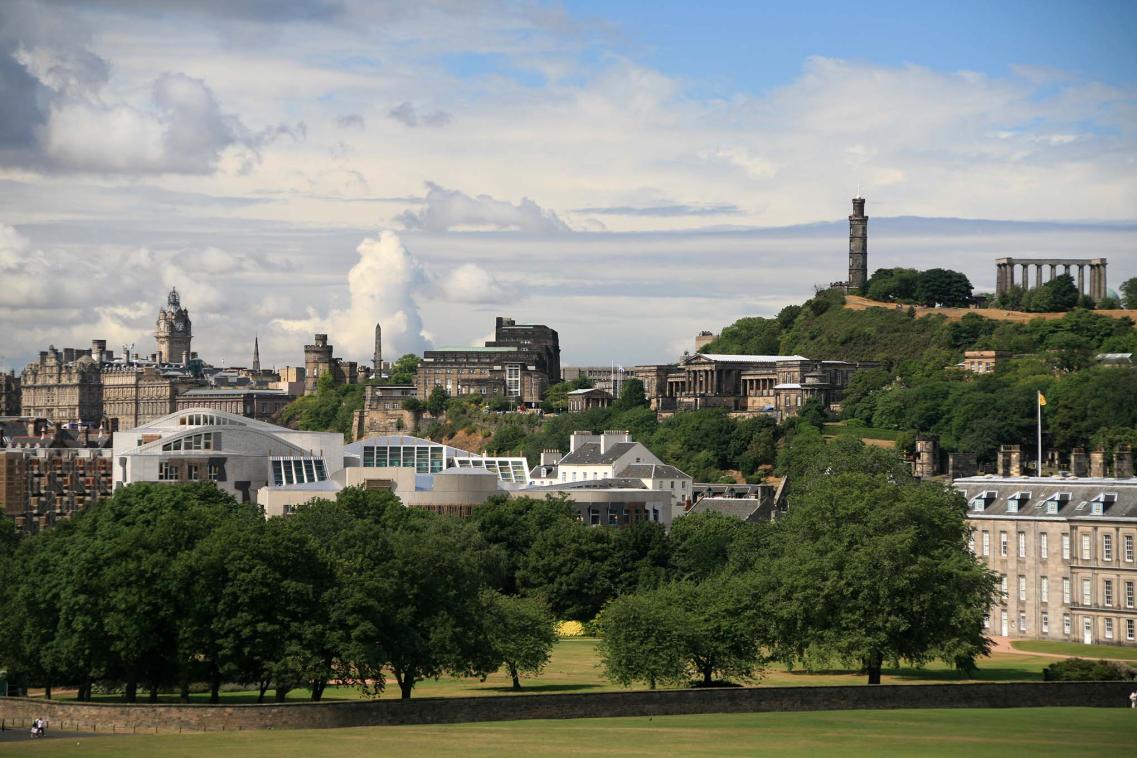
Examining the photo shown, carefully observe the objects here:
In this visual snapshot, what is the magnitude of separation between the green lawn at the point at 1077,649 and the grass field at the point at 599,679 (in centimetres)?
247

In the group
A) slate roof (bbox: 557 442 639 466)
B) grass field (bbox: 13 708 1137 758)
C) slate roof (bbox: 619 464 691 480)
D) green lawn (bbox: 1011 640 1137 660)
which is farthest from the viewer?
slate roof (bbox: 557 442 639 466)

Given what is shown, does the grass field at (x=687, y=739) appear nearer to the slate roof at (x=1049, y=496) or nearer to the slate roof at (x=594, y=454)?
the slate roof at (x=1049, y=496)

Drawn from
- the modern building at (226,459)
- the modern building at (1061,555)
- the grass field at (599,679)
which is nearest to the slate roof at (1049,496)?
the modern building at (1061,555)

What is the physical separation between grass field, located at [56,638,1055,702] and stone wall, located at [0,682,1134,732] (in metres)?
9.31

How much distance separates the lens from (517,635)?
87125mm

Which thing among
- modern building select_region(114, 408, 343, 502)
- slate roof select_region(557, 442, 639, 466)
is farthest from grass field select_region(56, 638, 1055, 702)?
slate roof select_region(557, 442, 639, 466)

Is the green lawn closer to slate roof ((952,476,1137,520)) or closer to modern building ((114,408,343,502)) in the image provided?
slate roof ((952,476,1137,520))

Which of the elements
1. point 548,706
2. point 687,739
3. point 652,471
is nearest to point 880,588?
point 548,706

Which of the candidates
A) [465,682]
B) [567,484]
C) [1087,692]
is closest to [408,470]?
[567,484]

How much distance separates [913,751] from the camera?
58562 millimetres

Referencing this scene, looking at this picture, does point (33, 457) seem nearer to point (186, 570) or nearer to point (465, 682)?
point (465, 682)

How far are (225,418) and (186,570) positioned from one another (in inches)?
3732

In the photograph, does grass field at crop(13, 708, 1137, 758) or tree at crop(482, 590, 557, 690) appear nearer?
grass field at crop(13, 708, 1137, 758)

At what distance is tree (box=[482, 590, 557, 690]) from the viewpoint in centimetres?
8575
